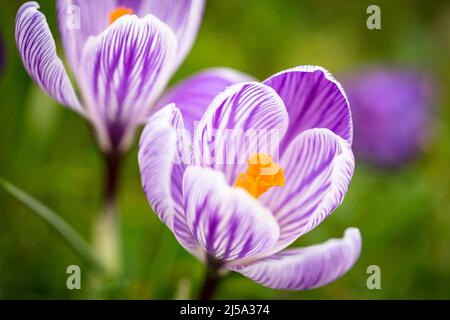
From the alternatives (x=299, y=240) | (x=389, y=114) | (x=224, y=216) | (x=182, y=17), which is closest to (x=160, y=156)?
(x=224, y=216)

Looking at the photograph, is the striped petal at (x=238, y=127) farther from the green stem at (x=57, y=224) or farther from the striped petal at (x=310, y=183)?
the green stem at (x=57, y=224)

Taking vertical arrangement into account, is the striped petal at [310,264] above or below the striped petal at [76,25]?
below

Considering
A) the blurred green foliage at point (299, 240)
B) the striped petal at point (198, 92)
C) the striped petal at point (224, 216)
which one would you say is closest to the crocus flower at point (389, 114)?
the blurred green foliage at point (299, 240)

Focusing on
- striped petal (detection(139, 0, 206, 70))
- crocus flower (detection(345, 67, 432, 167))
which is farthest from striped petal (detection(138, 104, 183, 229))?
crocus flower (detection(345, 67, 432, 167))

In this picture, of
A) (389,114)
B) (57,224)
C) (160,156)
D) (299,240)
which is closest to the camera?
(160,156)

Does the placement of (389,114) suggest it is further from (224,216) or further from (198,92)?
(224,216)
